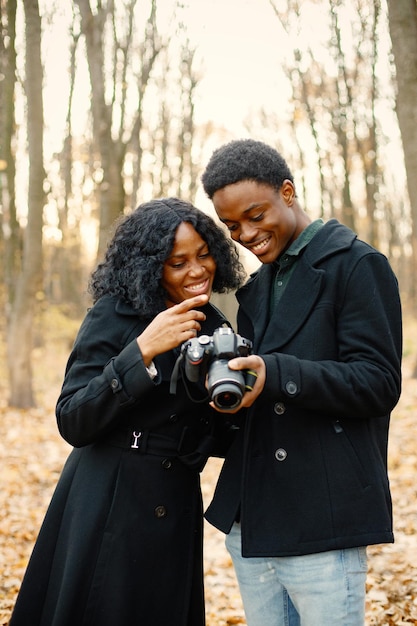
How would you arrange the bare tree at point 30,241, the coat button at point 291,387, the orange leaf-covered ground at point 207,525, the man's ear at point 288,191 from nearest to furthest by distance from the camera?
the coat button at point 291,387
the man's ear at point 288,191
the orange leaf-covered ground at point 207,525
the bare tree at point 30,241

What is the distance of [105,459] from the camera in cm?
261

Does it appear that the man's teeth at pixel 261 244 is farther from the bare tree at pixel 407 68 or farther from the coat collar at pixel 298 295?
the bare tree at pixel 407 68

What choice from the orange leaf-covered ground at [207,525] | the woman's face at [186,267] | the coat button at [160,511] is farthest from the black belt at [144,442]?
the orange leaf-covered ground at [207,525]

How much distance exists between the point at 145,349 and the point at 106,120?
26.7 ft

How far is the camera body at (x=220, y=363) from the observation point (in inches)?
78.0

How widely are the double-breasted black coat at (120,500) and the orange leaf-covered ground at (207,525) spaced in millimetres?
1716

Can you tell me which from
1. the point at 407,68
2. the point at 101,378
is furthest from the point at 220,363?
the point at 407,68

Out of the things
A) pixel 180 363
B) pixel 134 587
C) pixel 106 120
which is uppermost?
pixel 106 120

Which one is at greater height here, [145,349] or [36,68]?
[36,68]

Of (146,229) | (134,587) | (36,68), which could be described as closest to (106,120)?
(36,68)

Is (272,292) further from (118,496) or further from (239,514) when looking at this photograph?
(118,496)

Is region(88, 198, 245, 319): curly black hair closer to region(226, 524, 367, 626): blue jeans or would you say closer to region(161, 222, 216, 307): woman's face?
region(161, 222, 216, 307): woman's face

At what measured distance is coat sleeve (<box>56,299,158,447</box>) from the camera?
2.38m

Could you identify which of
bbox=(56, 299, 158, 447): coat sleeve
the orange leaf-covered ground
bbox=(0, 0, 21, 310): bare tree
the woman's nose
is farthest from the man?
bbox=(0, 0, 21, 310): bare tree
